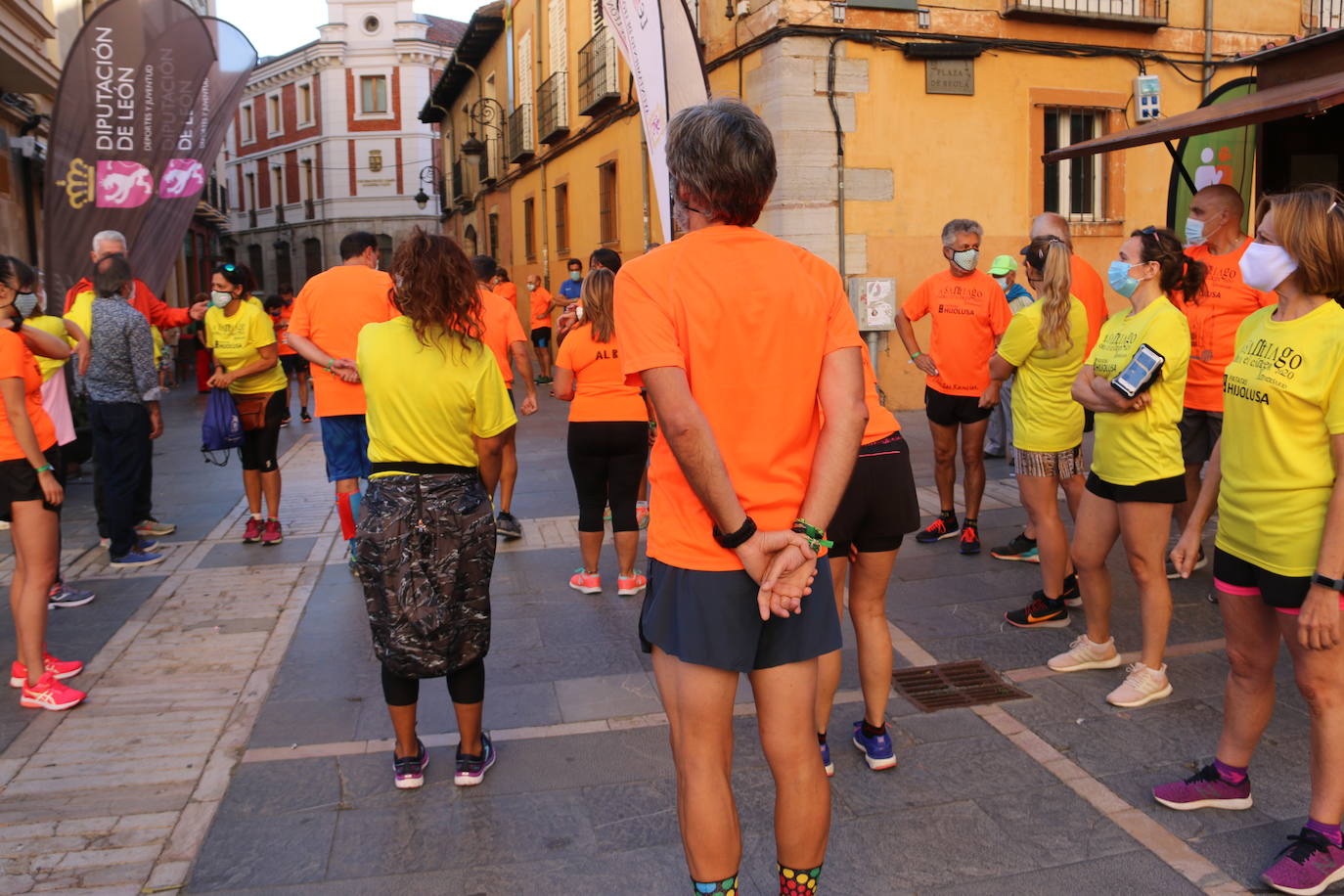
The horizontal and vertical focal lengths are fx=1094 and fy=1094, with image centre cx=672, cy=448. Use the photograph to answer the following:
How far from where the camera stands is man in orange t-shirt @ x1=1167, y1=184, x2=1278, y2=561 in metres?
5.62

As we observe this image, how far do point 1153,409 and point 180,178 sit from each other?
8.82m

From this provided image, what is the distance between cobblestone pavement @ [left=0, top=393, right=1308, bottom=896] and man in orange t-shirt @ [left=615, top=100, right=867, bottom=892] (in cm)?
80

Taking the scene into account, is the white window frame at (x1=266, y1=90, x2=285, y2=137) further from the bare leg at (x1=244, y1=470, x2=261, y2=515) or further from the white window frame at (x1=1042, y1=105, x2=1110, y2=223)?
the bare leg at (x1=244, y1=470, x2=261, y2=515)

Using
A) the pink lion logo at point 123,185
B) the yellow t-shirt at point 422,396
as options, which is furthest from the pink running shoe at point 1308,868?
the pink lion logo at point 123,185

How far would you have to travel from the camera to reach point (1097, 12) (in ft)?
42.4

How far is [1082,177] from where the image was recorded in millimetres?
13656

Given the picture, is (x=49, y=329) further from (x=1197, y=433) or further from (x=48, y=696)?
(x=1197, y=433)

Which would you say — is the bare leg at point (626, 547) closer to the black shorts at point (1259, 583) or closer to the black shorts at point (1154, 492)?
the black shorts at point (1154, 492)

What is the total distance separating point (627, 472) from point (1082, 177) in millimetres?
10220

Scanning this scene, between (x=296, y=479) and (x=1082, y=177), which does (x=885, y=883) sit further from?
(x=1082, y=177)

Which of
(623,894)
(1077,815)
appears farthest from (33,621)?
(1077,815)

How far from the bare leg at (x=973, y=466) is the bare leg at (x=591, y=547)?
2281 mm

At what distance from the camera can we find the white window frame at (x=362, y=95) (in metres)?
47.0

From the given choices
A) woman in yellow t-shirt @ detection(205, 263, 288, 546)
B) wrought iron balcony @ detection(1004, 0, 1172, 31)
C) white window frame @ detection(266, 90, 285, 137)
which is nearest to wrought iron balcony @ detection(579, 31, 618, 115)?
wrought iron balcony @ detection(1004, 0, 1172, 31)
